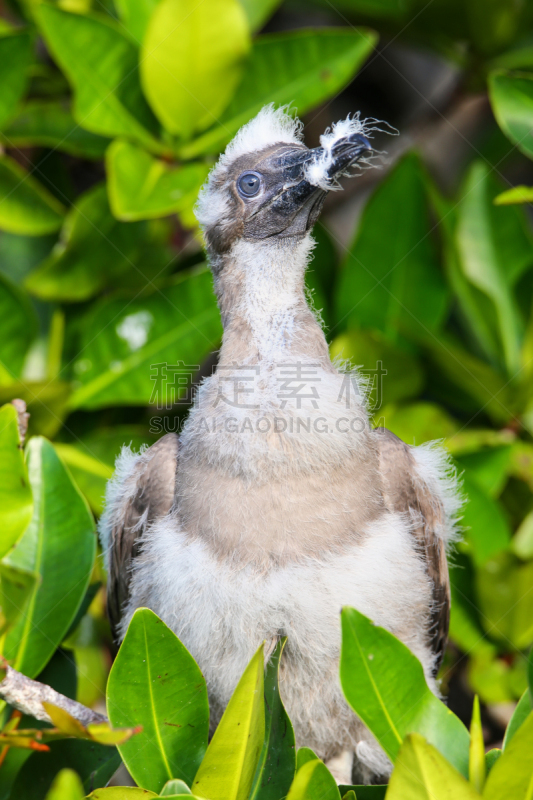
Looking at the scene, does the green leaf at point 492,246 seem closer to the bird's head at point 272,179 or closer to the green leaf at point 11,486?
the bird's head at point 272,179

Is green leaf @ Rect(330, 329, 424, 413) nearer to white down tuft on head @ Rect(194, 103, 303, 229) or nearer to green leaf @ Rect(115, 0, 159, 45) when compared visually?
white down tuft on head @ Rect(194, 103, 303, 229)

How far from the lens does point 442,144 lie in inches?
161

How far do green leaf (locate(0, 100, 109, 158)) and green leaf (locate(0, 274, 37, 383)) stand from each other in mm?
603

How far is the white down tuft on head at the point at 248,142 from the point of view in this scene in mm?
2191

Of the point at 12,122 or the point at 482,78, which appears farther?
the point at 482,78

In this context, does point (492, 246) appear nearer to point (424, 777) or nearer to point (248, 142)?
point (248, 142)

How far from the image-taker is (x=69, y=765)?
177 centimetres

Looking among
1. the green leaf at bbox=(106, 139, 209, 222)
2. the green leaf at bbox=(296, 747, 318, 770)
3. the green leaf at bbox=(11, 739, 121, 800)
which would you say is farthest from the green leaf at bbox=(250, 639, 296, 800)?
the green leaf at bbox=(106, 139, 209, 222)

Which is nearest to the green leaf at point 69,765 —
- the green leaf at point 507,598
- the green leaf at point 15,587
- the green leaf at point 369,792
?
the green leaf at point 15,587

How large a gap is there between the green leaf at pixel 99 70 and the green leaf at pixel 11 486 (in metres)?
1.50

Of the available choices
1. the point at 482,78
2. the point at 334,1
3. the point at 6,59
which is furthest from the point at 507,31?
the point at 6,59

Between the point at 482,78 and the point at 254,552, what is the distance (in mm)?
2557

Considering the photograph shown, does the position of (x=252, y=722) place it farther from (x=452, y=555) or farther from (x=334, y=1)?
(x=334, y=1)

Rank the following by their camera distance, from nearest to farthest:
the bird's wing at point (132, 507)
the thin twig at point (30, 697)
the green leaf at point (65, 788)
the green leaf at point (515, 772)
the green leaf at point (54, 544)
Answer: the green leaf at point (65, 788)
the green leaf at point (515, 772)
the thin twig at point (30, 697)
the green leaf at point (54, 544)
the bird's wing at point (132, 507)
